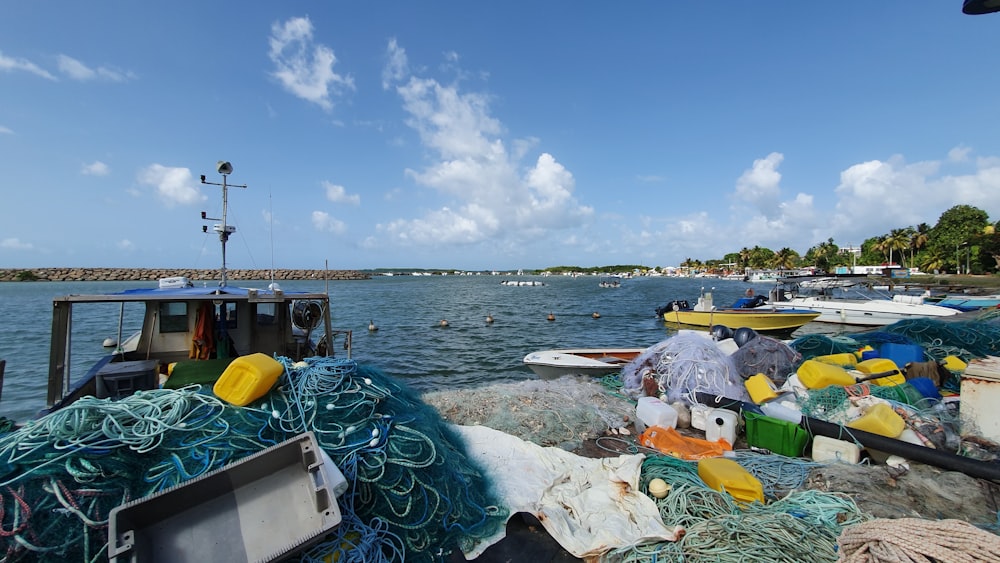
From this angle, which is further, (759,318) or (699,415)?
(759,318)

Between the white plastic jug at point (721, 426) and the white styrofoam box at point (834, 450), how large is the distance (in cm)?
86

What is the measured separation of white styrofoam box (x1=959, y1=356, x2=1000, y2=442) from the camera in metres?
4.86

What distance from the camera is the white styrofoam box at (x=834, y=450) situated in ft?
15.3

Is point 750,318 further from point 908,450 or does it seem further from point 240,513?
point 240,513

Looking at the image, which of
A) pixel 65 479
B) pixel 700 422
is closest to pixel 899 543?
pixel 700 422

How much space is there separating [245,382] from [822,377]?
7.72 meters

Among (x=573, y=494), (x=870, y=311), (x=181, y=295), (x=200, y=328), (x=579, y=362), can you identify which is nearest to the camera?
(x=573, y=494)

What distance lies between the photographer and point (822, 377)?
6391mm

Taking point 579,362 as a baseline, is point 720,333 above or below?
above

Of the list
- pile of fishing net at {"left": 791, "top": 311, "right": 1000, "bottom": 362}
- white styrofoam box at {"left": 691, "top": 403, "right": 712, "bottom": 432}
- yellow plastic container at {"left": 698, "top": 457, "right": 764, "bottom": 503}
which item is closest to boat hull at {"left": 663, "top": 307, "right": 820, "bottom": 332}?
pile of fishing net at {"left": 791, "top": 311, "right": 1000, "bottom": 362}

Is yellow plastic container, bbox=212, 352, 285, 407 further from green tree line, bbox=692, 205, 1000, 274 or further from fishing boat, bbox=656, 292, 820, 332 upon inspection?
green tree line, bbox=692, 205, 1000, 274

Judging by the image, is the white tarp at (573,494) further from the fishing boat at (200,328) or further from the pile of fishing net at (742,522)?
the fishing boat at (200,328)

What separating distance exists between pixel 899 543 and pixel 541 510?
2396 mm

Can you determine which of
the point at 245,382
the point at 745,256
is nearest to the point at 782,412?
the point at 245,382
